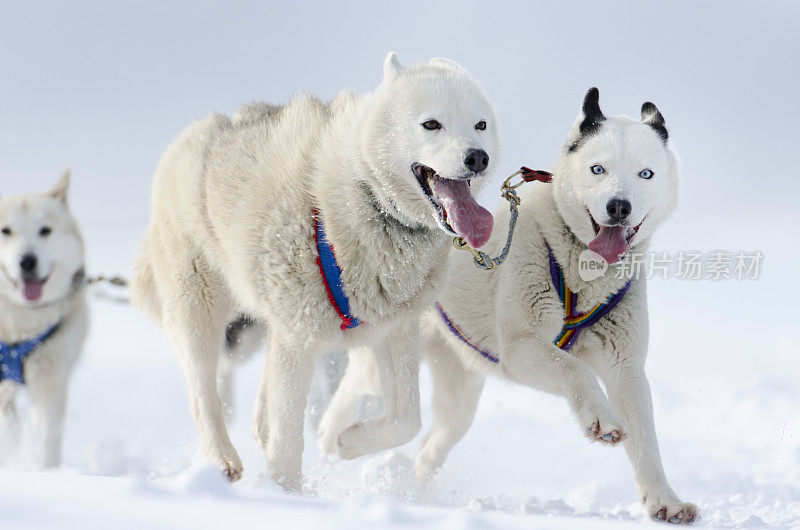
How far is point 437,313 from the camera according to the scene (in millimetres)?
4406

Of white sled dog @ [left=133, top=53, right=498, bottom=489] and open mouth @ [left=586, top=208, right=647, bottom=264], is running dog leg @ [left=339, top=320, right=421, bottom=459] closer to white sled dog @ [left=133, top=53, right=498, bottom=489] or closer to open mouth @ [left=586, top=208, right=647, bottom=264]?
white sled dog @ [left=133, top=53, right=498, bottom=489]

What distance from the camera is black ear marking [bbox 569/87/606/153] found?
157 inches

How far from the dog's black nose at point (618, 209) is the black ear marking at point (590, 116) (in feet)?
1.63

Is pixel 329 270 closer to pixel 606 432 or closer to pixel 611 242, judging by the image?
pixel 606 432

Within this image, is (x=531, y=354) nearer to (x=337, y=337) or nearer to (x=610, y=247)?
(x=610, y=247)

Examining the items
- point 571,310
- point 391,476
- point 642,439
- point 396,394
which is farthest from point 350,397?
point 642,439

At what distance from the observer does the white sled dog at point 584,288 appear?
3656 mm

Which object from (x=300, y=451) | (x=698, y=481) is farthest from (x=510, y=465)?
(x=300, y=451)

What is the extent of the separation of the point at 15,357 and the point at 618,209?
393 cm

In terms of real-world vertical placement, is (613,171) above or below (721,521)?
above

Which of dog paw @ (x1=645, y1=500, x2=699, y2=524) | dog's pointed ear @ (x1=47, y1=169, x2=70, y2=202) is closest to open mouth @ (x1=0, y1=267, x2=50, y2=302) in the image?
dog's pointed ear @ (x1=47, y1=169, x2=70, y2=202)

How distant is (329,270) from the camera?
3.26 m

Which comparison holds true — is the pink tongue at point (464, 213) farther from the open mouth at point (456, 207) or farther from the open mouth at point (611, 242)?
the open mouth at point (611, 242)

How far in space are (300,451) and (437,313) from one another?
4.23ft
